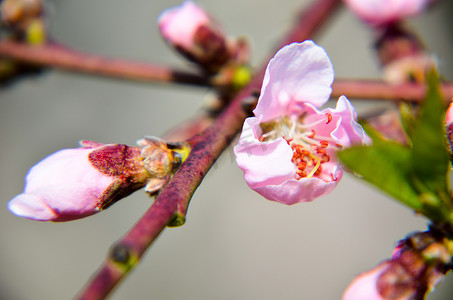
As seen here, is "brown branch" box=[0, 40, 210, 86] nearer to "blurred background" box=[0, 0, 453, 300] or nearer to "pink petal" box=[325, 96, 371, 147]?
"pink petal" box=[325, 96, 371, 147]

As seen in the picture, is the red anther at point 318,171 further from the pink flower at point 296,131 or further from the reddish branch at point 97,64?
the reddish branch at point 97,64

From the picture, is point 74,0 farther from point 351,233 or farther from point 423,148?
point 423,148

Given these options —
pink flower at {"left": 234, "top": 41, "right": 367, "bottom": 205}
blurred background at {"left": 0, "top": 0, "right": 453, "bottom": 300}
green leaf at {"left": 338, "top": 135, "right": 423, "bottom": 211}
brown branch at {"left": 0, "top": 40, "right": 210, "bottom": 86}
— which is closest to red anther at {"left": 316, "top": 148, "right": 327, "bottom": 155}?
pink flower at {"left": 234, "top": 41, "right": 367, "bottom": 205}

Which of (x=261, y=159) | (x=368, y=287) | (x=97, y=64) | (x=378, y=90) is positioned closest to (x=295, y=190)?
(x=261, y=159)

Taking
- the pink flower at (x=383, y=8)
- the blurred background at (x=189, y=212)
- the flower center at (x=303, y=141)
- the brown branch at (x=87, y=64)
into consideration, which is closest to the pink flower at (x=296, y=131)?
the flower center at (x=303, y=141)

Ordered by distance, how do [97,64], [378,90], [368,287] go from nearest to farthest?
[368,287] < [378,90] < [97,64]

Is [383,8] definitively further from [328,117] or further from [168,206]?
[168,206]

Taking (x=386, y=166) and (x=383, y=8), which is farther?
(x=383, y=8)
